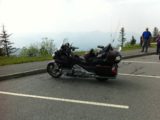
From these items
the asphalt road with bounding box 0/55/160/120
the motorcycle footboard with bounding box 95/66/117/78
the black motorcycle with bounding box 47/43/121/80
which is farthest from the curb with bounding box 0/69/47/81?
the motorcycle footboard with bounding box 95/66/117/78

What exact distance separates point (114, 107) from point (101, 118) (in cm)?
88

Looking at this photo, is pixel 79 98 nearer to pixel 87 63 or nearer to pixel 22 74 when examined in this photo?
pixel 87 63

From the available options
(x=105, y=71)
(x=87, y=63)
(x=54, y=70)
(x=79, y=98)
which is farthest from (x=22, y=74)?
(x=79, y=98)

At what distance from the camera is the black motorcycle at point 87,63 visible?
377 inches

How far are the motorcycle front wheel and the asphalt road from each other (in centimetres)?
22

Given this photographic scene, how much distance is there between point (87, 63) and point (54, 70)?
4.32 feet

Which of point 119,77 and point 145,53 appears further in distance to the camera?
point 145,53

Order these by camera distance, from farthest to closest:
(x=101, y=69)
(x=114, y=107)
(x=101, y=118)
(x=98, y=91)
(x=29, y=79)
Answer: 1. (x=29, y=79)
2. (x=101, y=69)
3. (x=98, y=91)
4. (x=114, y=107)
5. (x=101, y=118)

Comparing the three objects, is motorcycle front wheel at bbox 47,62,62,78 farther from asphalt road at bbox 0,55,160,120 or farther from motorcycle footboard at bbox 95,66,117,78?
motorcycle footboard at bbox 95,66,117,78

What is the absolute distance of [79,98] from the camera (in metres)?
7.58

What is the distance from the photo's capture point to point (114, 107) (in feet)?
22.3

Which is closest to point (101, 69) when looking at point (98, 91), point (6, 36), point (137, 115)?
point (98, 91)

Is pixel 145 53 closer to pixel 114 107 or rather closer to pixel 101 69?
pixel 101 69

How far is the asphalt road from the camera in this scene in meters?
6.21
